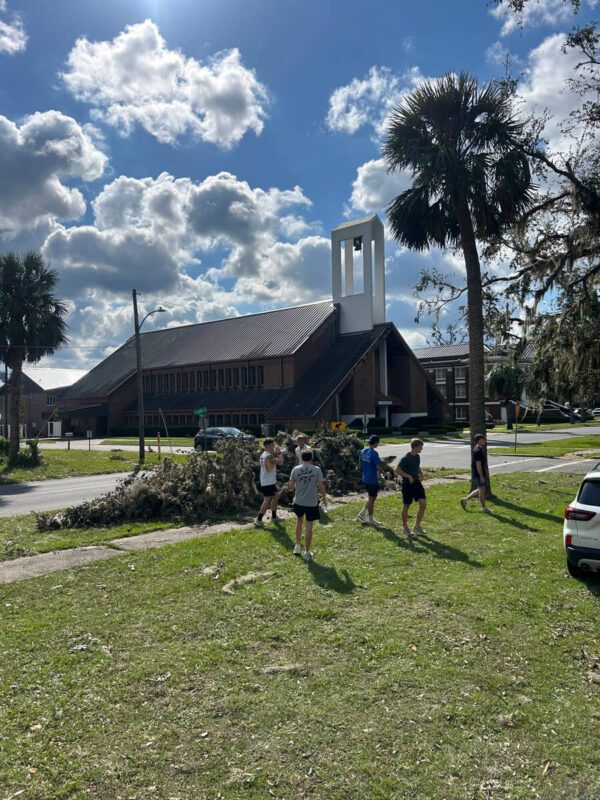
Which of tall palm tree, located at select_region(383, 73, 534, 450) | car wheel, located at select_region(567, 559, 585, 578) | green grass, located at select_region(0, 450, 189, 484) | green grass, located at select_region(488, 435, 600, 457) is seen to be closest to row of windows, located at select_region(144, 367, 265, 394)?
green grass, located at select_region(0, 450, 189, 484)

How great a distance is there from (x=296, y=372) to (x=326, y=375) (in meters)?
2.94

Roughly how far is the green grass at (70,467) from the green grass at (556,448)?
16464 mm

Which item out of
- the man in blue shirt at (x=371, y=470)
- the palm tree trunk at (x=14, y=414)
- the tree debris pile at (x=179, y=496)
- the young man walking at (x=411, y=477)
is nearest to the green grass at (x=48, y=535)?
the tree debris pile at (x=179, y=496)

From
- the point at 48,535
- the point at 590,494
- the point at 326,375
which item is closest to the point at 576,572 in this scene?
the point at 590,494

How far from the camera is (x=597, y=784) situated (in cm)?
357

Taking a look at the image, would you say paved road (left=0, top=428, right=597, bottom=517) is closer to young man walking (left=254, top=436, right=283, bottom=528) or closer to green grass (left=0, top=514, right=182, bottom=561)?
green grass (left=0, top=514, right=182, bottom=561)

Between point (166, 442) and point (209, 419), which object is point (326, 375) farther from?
point (166, 442)

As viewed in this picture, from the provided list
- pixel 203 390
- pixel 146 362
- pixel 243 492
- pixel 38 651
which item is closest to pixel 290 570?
pixel 38 651

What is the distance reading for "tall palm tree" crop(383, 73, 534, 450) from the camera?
578 inches

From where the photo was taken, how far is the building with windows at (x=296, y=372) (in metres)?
48.4

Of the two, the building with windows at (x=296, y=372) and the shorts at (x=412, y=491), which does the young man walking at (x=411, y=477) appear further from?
the building with windows at (x=296, y=372)

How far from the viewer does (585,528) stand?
7203 millimetres

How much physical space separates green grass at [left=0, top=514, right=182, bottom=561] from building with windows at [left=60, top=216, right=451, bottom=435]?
104 feet

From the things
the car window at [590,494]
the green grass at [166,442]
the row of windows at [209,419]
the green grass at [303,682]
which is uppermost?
the row of windows at [209,419]
